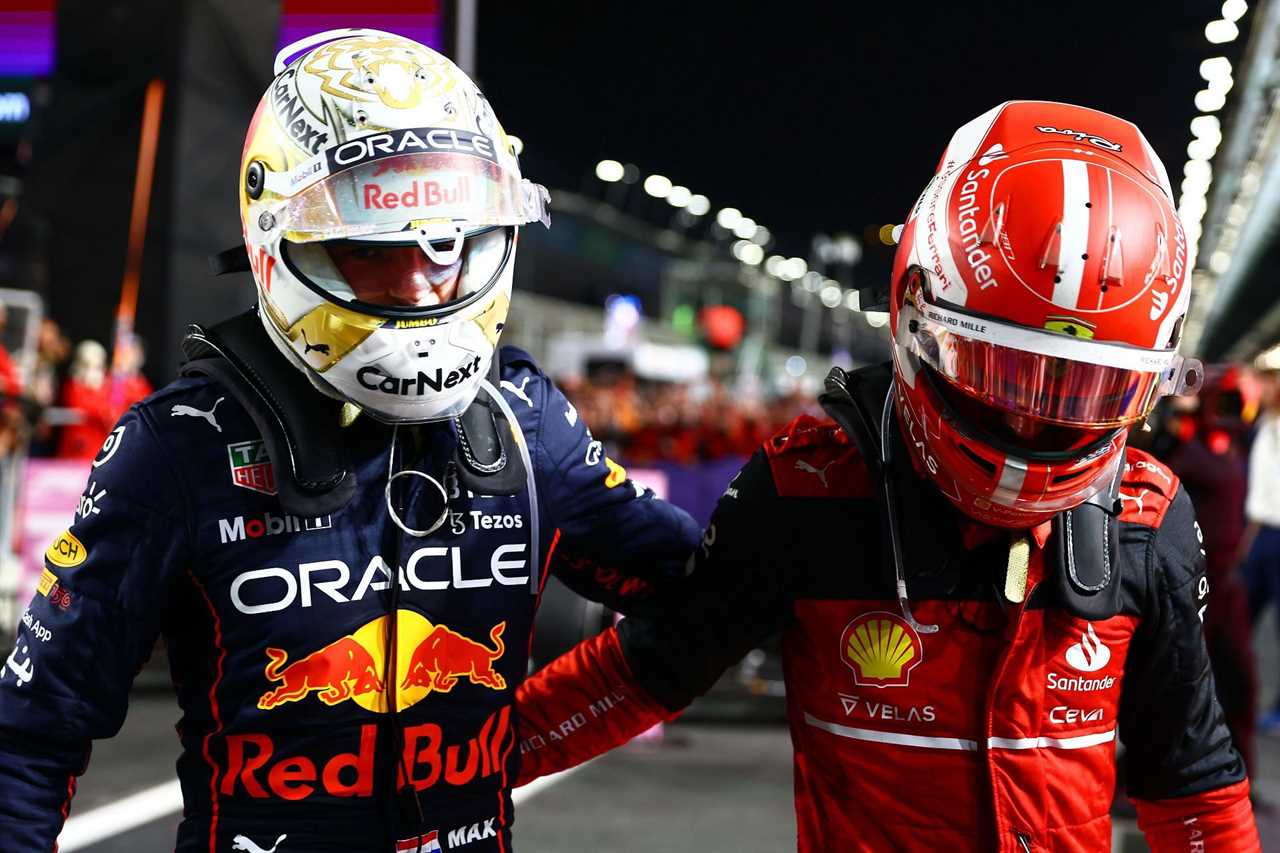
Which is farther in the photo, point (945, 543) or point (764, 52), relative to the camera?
point (764, 52)

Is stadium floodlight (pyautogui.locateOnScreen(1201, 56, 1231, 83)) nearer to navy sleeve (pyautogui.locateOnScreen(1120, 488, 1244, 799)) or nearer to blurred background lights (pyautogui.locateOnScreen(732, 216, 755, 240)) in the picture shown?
blurred background lights (pyautogui.locateOnScreen(732, 216, 755, 240))

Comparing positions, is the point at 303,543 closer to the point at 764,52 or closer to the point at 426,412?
the point at 426,412

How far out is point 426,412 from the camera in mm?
1694

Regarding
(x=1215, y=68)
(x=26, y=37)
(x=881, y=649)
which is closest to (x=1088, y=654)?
(x=881, y=649)

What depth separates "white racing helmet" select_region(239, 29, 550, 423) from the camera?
1663 mm

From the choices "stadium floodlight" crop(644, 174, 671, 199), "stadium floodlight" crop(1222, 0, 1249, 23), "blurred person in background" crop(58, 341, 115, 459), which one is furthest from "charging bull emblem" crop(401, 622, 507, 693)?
"blurred person in background" crop(58, 341, 115, 459)

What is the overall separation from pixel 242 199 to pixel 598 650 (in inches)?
32.7

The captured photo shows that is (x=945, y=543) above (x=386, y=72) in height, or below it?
below

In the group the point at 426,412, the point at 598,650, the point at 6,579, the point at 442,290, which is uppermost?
the point at 442,290

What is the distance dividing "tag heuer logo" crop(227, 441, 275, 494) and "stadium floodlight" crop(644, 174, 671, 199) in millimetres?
5663

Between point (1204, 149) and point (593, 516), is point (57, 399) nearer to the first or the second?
point (1204, 149)

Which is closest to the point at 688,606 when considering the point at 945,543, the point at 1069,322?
the point at 945,543

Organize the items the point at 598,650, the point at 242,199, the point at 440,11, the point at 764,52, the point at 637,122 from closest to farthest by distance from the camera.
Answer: the point at 242,199 → the point at 598,650 → the point at 440,11 → the point at 637,122 → the point at 764,52

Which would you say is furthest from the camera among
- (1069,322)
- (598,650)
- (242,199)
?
(598,650)
